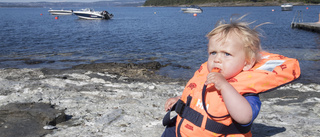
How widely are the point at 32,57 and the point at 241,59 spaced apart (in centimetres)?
1515

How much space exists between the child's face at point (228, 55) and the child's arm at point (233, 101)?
22cm

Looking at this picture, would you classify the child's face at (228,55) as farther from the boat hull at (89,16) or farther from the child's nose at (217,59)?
the boat hull at (89,16)

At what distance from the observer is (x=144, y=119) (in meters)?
4.39

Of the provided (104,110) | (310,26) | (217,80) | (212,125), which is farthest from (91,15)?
(217,80)

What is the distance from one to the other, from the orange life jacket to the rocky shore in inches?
57.9

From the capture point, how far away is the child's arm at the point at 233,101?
6.60ft

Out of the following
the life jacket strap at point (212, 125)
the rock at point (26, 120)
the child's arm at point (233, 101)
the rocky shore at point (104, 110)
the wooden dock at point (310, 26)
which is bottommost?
the wooden dock at point (310, 26)

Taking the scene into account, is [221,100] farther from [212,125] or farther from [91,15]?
[91,15]

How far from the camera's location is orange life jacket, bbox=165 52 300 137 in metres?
2.20

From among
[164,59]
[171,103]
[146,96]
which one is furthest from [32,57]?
[171,103]

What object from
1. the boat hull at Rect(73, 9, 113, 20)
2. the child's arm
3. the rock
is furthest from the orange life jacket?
the boat hull at Rect(73, 9, 113, 20)

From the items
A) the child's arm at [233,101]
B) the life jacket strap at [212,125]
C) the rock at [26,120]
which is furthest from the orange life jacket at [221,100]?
the rock at [26,120]

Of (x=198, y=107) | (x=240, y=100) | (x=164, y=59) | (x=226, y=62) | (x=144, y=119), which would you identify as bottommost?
(x=164, y=59)

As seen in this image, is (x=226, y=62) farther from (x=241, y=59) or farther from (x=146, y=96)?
(x=146, y=96)
